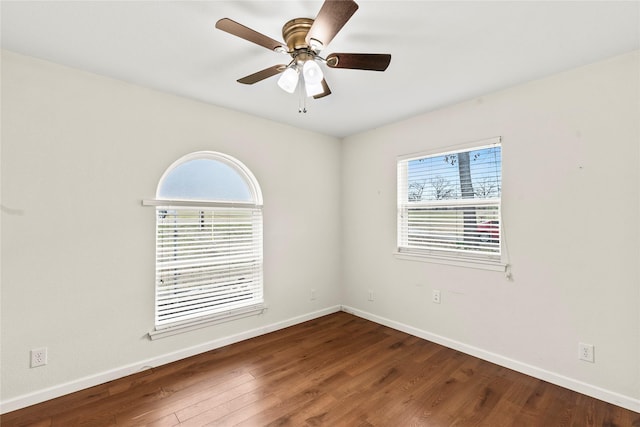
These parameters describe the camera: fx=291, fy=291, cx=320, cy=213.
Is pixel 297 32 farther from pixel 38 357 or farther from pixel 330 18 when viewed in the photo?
pixel 38 357

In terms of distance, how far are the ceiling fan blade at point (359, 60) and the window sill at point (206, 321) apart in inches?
100

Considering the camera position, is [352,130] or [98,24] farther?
[352,130]

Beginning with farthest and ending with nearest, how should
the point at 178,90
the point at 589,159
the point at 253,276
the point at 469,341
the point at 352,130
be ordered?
the point at 352,130 < the point at 253,276 < the point at 469,341 < the point at 178,90 < the point at 589,159

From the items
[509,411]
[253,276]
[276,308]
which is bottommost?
[509,411]

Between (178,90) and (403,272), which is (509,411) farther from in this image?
(178,90)

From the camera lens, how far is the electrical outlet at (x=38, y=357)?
2070 mm

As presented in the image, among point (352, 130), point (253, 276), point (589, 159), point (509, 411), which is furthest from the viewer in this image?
point (352, 130)

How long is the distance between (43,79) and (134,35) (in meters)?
0.90

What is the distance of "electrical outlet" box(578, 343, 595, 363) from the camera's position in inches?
85.0

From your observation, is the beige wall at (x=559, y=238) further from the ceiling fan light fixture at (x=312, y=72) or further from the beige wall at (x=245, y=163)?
the ceiling fan light fixture at (x=312, y=72)

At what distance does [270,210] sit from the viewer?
11.2 feet

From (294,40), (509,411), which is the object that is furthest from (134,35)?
(509,411)

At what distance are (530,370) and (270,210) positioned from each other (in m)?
2.87

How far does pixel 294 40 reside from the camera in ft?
5.63
